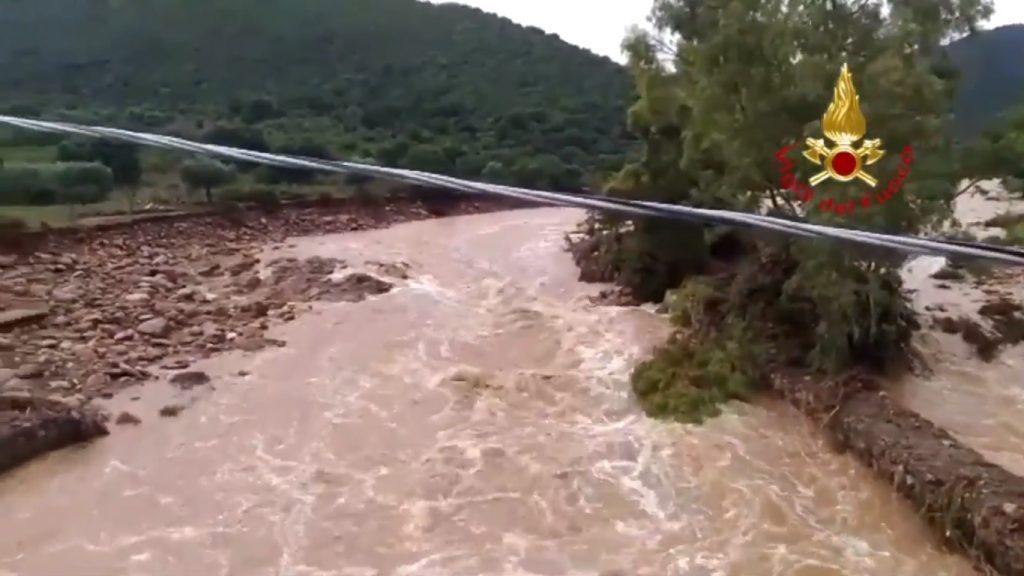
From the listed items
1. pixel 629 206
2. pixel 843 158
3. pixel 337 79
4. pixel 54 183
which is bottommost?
pixel 54 183

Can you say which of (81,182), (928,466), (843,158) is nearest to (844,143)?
(843,158)

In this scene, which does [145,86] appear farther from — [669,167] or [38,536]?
[38,536]

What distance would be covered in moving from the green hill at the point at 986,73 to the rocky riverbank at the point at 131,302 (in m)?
7.70

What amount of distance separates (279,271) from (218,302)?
78.3 inches

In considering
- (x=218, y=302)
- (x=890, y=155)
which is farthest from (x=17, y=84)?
(x=890, y=155)

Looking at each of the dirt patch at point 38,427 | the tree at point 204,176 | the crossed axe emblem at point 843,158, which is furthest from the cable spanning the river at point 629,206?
the tree at point 204,176

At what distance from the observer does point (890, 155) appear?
766 centimetres

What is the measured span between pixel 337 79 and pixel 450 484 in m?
21.1

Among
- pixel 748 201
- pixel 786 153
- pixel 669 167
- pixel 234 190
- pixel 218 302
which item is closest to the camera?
pixel 786 153

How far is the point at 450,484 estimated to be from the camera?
692 cm

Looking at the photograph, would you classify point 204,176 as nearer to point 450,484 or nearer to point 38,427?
point 38,427

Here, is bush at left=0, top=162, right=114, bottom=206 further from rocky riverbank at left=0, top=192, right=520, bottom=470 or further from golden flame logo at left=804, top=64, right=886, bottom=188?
golden flame logo at left=804, top=64, right=886, bottom=188

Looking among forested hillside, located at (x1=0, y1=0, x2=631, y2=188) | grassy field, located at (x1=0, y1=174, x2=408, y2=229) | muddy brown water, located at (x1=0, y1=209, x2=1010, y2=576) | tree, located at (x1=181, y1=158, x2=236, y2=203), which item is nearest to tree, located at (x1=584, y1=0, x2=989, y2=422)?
muddy brown water, located at (x1=0, y1=209, x2=1010, y2=576)

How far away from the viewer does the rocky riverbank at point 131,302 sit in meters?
8.42
